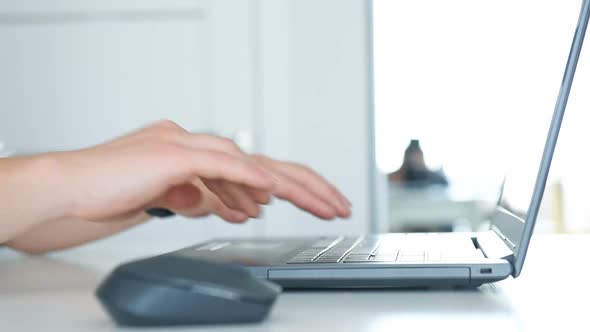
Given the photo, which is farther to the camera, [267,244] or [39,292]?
[267,244]

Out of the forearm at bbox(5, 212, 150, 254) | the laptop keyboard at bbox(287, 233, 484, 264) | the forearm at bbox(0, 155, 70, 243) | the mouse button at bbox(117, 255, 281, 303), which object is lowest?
the forearm at bbox(5, 212, 150, 254)

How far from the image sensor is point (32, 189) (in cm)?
70

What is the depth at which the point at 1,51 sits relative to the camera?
230 cm

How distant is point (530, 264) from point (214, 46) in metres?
1.50

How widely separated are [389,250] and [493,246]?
0.32 feet

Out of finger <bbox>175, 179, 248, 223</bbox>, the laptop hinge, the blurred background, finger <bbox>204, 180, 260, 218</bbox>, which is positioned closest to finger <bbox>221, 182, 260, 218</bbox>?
finger <bbox>204, 180, 260, 218</bbox>

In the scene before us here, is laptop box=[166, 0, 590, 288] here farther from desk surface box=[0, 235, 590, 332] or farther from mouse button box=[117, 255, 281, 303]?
mouse button box=[117, 255, 281, 303]

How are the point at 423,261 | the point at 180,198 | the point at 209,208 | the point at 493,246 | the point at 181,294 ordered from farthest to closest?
the point at 209,208 → the point at 180,198 → the point at 493,246 → the point at 423,261 → the point at 181,294

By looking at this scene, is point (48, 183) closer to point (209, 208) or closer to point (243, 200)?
point (243, 200)

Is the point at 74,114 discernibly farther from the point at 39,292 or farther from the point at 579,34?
the point at 579,34

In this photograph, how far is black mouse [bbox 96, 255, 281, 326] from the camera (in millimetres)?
486

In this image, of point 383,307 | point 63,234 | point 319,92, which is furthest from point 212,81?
point 383,307

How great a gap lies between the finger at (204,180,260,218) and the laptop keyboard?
2.8 inches

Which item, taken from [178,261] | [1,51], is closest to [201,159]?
[178,261]
